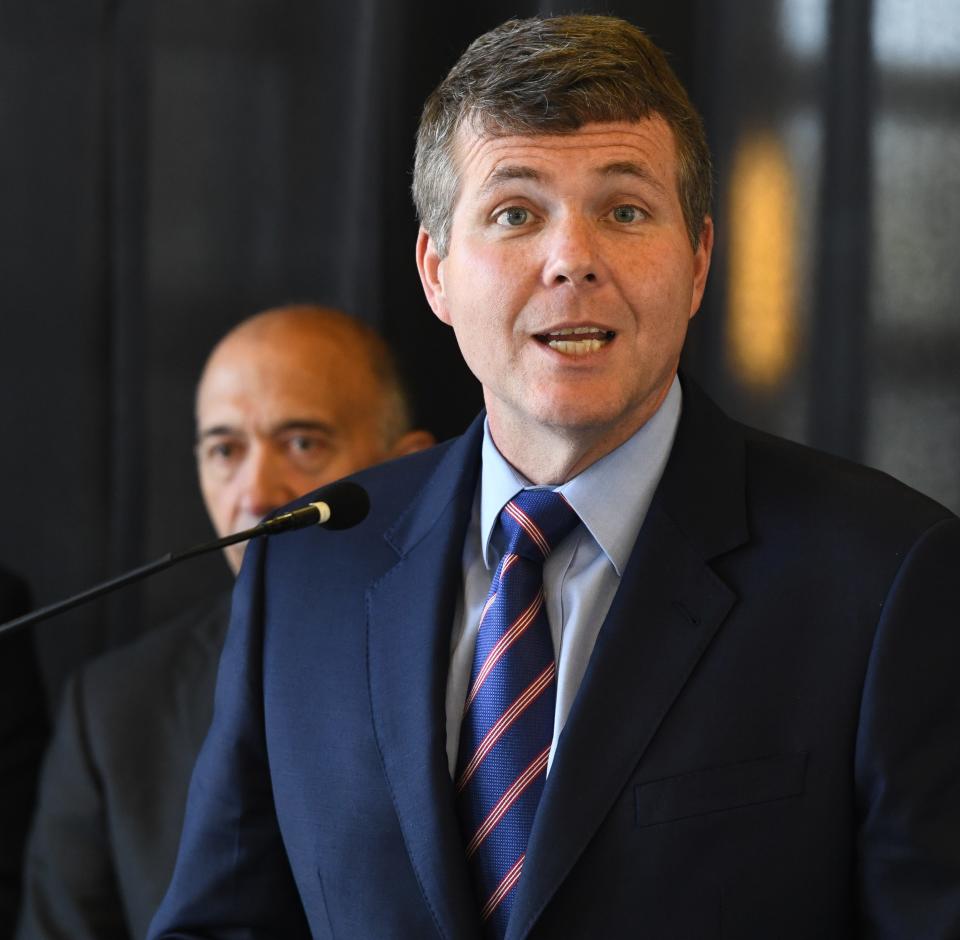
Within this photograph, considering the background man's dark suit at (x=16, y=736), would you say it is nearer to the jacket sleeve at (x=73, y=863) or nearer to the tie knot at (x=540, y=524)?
the jacket sleeve at (x=73, y=863)

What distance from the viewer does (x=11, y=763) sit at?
2.25m

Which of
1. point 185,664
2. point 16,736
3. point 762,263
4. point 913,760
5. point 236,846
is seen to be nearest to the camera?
point 913,760

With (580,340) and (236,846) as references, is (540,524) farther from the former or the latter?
(236,846)

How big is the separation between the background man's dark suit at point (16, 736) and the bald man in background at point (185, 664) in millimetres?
141

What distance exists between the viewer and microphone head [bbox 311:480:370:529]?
4.08 ft

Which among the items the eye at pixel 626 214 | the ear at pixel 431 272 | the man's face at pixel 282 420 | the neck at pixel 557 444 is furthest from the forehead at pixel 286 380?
the eye at pixel 626 214

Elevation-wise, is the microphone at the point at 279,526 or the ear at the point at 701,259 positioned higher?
the ear at the point at 701,259

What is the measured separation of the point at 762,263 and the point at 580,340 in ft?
2.46

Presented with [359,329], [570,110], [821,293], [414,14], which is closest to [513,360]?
[570,110]

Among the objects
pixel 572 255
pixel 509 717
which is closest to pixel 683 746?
pixel 509 717

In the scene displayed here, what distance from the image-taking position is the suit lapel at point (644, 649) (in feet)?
3.69

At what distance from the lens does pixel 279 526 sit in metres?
1.21

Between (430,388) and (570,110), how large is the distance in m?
1.05

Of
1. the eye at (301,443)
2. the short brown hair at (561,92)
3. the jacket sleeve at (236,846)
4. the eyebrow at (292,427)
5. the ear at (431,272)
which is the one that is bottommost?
the jacket sleeve at (236,846)
